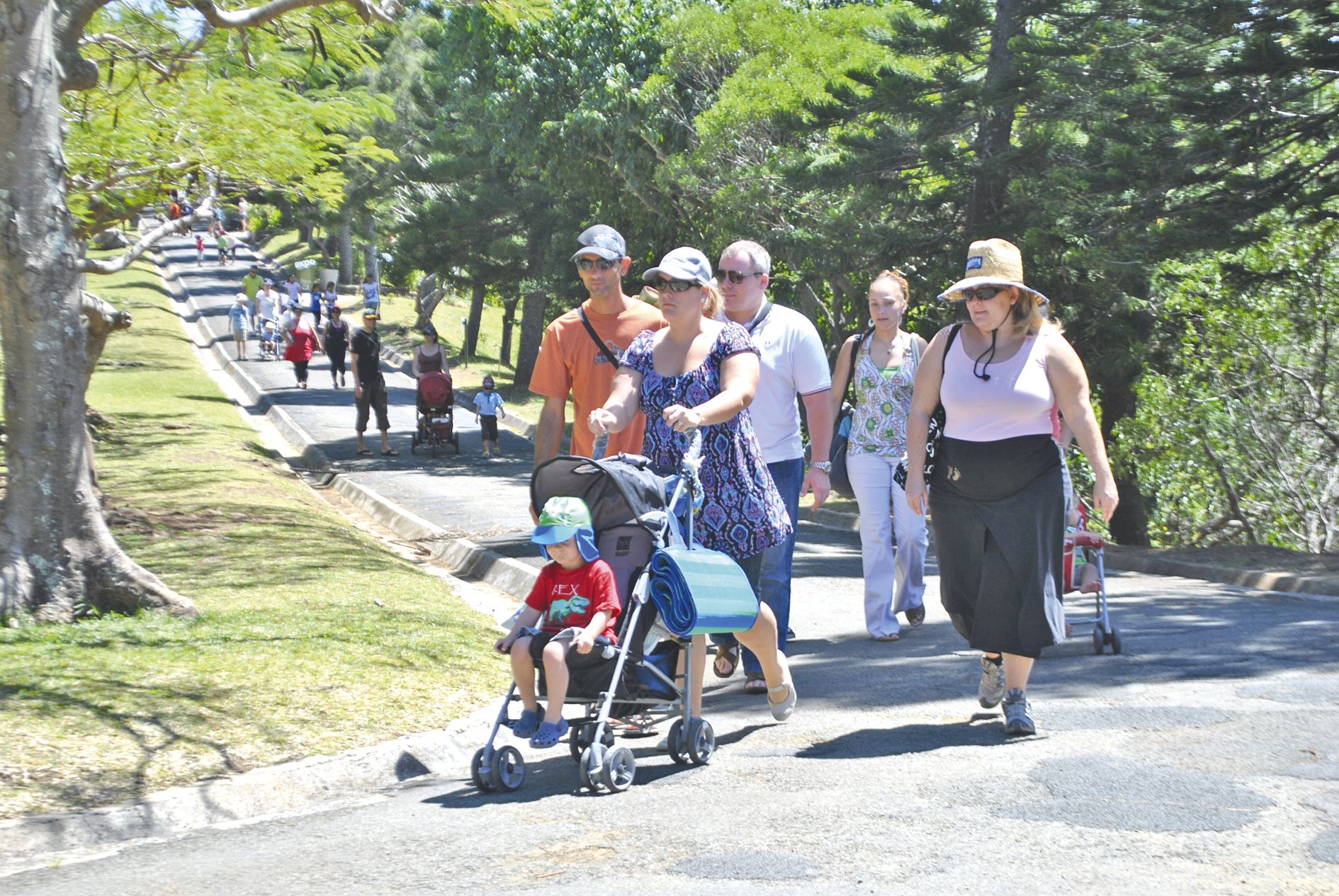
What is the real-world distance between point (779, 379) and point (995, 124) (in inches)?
493

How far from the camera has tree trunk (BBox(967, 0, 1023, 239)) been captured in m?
17.4

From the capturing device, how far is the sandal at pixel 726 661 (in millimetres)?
7914

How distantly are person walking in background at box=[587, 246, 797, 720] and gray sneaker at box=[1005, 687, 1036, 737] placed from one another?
992 mm

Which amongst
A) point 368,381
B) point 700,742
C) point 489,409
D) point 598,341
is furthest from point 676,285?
point 489,409

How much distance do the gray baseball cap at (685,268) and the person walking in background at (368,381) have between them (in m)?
15.9

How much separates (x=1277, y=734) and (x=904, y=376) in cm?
348

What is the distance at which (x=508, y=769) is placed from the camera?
18.6 ft

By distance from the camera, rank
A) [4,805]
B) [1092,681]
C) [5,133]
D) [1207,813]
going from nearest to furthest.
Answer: [1207,813], [4,805], [1092,681], [5,133]

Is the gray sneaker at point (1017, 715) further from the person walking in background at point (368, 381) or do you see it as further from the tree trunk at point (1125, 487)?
the person walking in background at point (368, 381)

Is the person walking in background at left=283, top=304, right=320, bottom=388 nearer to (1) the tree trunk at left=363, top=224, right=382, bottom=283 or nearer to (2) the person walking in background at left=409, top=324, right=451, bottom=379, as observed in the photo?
(2) the person walking in background at left=409, top=324, right=451, bottom=379

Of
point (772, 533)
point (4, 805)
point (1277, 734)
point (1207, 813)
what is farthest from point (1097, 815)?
point (4, 805)

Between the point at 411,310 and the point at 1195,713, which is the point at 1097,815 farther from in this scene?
the point at 411,310

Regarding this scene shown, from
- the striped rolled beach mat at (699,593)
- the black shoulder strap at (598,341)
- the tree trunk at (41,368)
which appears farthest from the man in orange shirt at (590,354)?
the tree trunk at (41,368)

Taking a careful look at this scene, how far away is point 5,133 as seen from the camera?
8.18m
